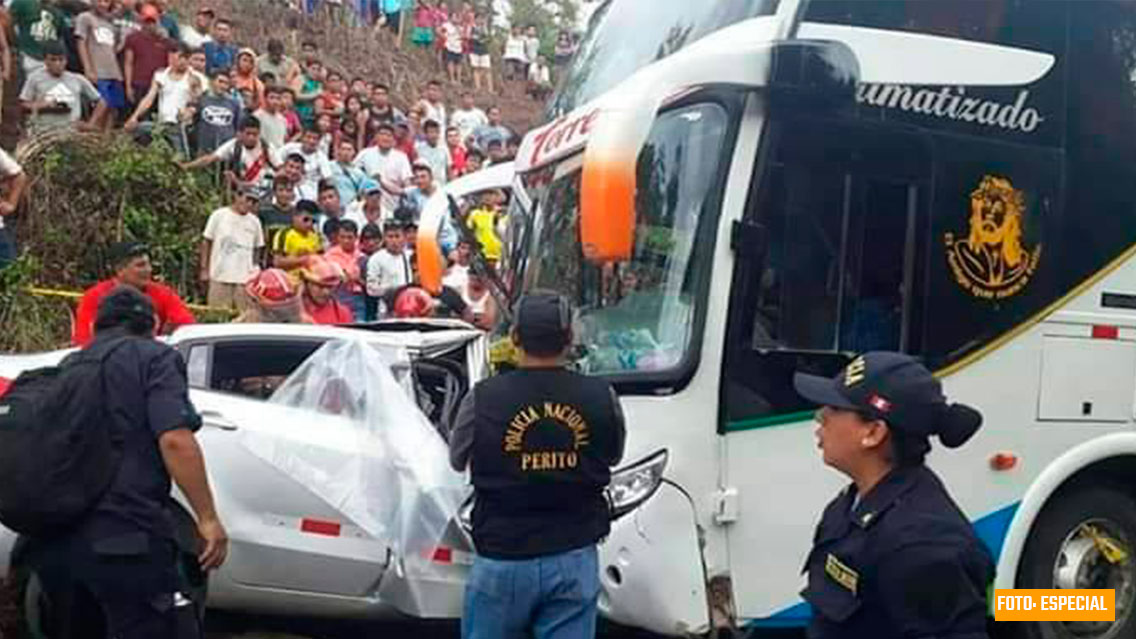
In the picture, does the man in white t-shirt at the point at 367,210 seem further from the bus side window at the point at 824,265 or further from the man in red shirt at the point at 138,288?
the bus side window at the point at 824,265

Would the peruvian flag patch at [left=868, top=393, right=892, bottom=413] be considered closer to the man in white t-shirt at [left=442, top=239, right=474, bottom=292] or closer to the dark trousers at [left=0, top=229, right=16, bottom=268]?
the man in white t-shirt at [left=442, top=239, right=474, bottom=292]

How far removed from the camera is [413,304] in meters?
8.60

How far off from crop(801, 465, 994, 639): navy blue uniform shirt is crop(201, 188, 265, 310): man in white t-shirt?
26.2ft

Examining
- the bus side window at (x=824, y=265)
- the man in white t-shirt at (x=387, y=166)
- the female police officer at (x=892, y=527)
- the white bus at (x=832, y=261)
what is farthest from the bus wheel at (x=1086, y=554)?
the man in white t-shirt at (x=387, y=166)

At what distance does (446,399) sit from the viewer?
227 inches

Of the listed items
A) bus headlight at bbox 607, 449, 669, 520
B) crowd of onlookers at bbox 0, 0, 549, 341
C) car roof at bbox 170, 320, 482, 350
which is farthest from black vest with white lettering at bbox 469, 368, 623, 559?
crowd of onlookers at bbox 0, 0, 549, 341

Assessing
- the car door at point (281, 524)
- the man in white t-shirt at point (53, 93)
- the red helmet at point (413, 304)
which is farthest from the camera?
the man in white t-shirt at point (53, 93)

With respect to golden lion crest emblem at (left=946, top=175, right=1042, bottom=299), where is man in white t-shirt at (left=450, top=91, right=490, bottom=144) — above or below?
above

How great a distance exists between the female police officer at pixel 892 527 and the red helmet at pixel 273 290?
19.4 ft

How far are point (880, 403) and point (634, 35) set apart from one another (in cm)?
332

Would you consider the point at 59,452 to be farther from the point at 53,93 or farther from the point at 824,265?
the point at 53,93

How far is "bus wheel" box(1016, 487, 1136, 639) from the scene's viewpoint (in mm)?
5469

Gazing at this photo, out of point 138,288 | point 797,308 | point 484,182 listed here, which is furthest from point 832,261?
point 138,288

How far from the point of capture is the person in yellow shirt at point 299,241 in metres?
9.99
